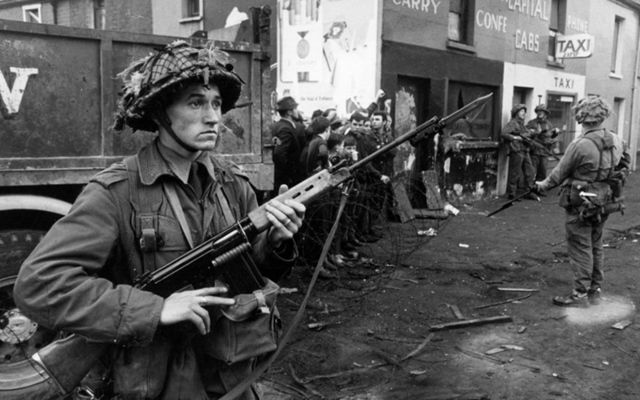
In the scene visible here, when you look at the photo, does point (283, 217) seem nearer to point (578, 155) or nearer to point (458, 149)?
point (578, 155)

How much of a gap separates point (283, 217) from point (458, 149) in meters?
10.0

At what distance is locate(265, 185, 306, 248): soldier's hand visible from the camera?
1.89 meters

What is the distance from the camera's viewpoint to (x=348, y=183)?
7.97ft

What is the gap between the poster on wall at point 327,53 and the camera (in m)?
9.71

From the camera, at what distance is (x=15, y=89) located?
3.46 meters

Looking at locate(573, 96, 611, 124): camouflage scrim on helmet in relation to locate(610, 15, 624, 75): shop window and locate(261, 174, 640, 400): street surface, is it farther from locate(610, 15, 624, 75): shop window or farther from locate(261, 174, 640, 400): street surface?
locate(610, 15, 624, 75): shop window

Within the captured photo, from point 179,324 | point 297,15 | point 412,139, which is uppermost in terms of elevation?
point 297,15

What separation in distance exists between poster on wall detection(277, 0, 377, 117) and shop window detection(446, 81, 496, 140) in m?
→ 2.82

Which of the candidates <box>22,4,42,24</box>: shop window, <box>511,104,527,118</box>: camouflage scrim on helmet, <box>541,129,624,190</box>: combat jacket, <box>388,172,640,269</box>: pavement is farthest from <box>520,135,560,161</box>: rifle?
<box>22,4,42,24</box>: shop window

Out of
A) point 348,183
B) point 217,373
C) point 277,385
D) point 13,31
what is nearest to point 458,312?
point 277,385

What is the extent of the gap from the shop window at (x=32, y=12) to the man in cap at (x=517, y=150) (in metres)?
13.6

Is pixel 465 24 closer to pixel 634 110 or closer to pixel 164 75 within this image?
pixel 164 75

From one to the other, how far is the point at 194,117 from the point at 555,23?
1592cm

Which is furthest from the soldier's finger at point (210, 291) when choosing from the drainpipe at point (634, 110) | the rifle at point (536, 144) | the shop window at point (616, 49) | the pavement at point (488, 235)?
the drainpipe at point (634, 110)
